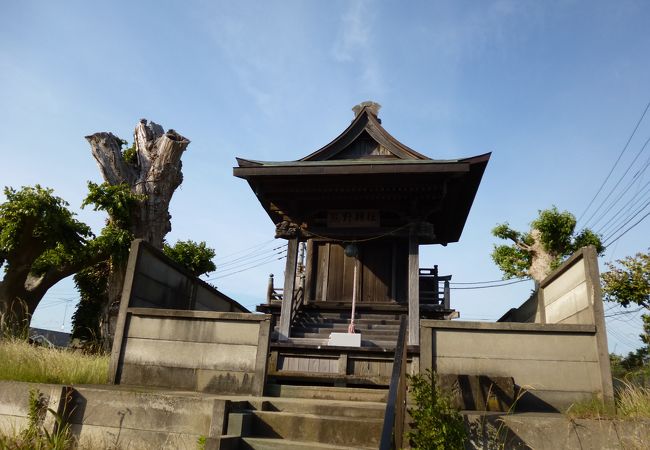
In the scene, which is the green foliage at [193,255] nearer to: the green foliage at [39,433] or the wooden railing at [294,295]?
the wooden railing at [294,295]

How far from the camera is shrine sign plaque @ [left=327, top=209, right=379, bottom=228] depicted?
11562 mm

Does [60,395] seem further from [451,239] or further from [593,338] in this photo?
[451,239]

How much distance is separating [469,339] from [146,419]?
4319mm

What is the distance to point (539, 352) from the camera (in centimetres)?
623

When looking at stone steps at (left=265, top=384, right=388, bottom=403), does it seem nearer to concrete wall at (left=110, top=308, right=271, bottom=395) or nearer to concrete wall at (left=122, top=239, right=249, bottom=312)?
concrete wall at (left=110, top=308, right=271, bottom=395)

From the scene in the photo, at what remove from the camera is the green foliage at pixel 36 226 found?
1335 centimetres

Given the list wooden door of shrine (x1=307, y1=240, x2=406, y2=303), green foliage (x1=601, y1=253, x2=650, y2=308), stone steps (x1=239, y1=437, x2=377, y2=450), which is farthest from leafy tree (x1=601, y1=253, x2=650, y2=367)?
stone steps (x1=239, y1=437, x2=377, y2=450)

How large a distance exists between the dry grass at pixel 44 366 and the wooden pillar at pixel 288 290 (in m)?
3.80

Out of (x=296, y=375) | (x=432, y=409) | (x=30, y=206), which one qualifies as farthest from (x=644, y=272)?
(x=30, y=206)

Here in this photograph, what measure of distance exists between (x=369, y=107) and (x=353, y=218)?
3.17 meters

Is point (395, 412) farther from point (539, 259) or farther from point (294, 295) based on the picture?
point (539, 259)

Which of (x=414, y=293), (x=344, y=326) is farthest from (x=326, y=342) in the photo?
(x=414, y=293)

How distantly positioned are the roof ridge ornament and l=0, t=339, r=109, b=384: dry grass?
878 cm

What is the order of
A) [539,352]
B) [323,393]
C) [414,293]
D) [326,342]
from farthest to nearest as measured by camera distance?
[414,293] < [326,342] < [323,393] < [539,352]
